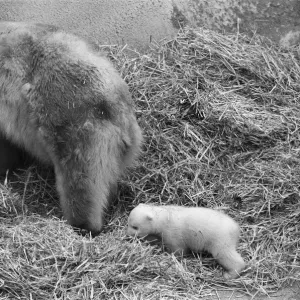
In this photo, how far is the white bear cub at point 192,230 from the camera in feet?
15.5

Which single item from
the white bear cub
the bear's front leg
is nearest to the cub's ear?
the bear's front leg

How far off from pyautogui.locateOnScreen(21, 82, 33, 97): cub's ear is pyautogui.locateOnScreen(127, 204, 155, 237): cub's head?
1.20 metres

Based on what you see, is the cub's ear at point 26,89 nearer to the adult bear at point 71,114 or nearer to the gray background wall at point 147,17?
the adult bear at point 71,114

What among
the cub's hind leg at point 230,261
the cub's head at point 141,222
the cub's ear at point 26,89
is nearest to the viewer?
the cub's hind leg at point 230,261

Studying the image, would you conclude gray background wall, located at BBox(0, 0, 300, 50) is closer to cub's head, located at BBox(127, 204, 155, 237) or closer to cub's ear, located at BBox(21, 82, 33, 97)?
cub's ear, located at BBox(21, 82, 33, 97)

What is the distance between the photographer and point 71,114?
5020mm

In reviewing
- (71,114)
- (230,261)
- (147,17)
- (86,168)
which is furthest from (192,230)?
(147,17)

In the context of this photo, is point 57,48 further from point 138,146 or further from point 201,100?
point 201,100

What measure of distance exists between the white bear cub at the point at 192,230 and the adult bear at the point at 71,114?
15.0 inches

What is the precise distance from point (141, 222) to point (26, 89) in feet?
4.32

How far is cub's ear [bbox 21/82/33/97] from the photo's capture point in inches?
205

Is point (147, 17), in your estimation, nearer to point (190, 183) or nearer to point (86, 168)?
point (190, 183)

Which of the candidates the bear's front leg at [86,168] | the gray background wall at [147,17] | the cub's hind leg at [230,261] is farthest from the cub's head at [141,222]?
the gray background wall at [147,17]

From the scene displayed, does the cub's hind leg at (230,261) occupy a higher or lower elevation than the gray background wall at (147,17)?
lower
